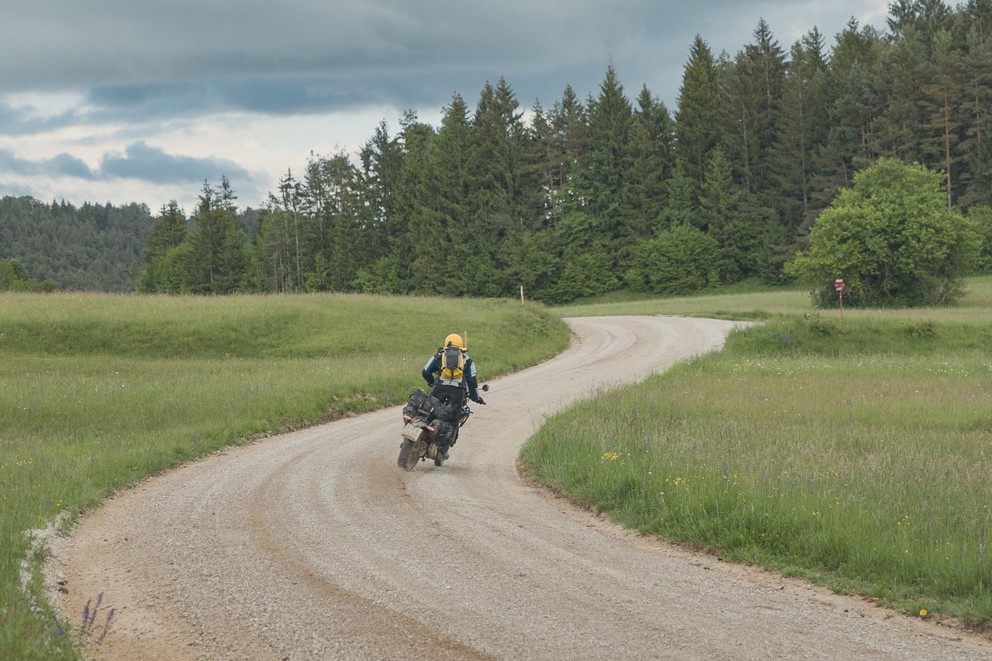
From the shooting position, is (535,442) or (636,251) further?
(636,251)

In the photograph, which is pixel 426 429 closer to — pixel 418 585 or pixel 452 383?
pixel 452 383

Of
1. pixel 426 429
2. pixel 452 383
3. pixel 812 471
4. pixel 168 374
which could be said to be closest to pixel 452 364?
pixel 452 383

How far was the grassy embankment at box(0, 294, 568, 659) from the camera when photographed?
38.2 ft

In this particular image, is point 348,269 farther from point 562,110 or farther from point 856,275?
point 856,275

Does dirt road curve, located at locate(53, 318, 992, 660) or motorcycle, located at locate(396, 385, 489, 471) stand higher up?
motorcycle, located at locate(396, 385, 489, 471)

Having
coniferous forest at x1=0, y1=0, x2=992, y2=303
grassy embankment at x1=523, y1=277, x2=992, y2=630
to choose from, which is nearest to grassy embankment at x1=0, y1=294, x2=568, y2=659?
grassy embankment at x1=523, y1=277, x2=992, y2=630

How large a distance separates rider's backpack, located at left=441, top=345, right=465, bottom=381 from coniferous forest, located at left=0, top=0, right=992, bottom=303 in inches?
2677

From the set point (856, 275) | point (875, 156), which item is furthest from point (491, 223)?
point (856, 275)

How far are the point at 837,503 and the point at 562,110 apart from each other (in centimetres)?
9200

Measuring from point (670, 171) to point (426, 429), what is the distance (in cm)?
7868

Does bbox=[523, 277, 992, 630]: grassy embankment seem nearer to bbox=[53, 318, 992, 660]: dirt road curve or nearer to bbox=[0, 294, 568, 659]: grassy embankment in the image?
bbox=[53, 318, 992, 660]: dirt road curve

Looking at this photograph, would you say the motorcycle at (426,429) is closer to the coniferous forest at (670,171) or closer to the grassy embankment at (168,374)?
the grassy embankment at (168,374)

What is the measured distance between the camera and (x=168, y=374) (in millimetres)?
26375

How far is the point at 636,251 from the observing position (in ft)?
273
